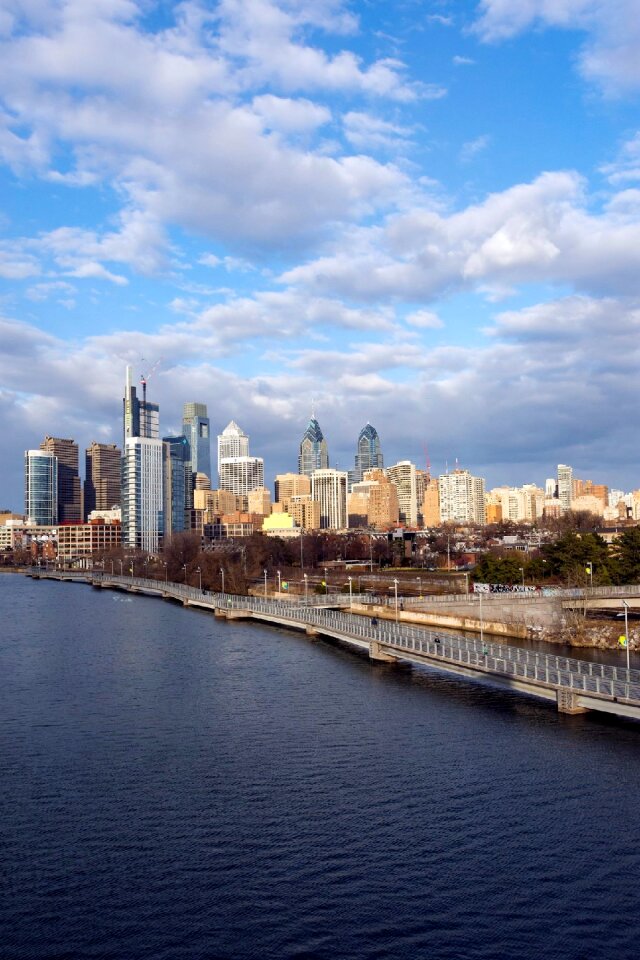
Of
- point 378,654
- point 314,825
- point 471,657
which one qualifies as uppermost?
point 471,657

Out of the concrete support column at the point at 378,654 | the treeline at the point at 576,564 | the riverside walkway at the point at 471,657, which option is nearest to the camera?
the riverside walkway at the point at 471,657

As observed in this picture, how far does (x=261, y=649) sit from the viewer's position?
2694 inches

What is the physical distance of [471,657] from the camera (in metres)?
51.5

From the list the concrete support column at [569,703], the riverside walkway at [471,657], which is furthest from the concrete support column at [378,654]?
the concrete support column at [569,703]

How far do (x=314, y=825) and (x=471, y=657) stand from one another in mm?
25230

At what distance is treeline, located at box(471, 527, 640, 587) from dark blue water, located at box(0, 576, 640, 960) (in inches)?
1380

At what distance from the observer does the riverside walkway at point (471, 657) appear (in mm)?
40750

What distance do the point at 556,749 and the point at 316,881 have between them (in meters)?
16.0

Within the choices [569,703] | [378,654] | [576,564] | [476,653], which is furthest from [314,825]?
[576,564]

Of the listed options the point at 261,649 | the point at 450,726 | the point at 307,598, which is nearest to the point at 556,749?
the point at 450,726

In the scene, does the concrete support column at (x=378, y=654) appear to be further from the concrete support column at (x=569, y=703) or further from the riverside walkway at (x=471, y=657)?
the concrete support column at (x=569, y=703)

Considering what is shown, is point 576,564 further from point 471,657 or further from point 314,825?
point 314,825

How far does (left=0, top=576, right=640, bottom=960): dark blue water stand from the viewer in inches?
853

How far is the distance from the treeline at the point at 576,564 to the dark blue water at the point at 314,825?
1380 inches
